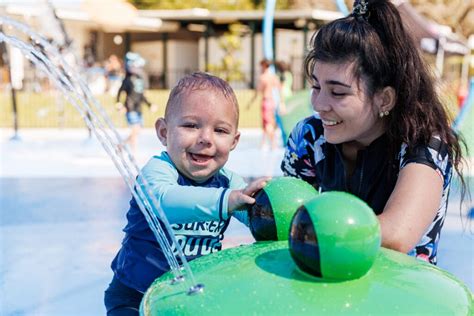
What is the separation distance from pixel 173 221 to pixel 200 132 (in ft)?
0.96

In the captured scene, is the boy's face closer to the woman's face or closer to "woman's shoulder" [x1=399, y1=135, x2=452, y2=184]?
the woman's face

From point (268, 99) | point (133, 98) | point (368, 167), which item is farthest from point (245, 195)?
point (268, 99)

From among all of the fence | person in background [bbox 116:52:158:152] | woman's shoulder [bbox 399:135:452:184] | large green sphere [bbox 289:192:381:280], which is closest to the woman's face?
woman's shoulder [bbox 399:135:452:184]

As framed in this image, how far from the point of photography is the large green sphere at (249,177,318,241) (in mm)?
1875

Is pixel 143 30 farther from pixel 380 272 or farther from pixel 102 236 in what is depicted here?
pixel 380 272

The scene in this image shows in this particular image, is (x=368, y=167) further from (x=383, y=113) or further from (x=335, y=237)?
(x=335, y=237)

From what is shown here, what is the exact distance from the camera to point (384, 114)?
2219 millimetres

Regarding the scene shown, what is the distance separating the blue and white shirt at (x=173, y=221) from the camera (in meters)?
2.00

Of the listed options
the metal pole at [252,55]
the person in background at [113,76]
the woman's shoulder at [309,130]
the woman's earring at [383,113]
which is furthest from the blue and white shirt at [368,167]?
the metal pole at [252,55]

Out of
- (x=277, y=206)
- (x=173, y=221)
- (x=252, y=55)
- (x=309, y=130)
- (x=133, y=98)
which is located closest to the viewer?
(x=277, y=206)

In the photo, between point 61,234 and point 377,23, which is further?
point 61,234

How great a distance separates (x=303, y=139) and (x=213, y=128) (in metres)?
0.54

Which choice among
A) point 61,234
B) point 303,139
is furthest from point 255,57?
point 303,139

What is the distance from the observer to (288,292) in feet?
5.09
